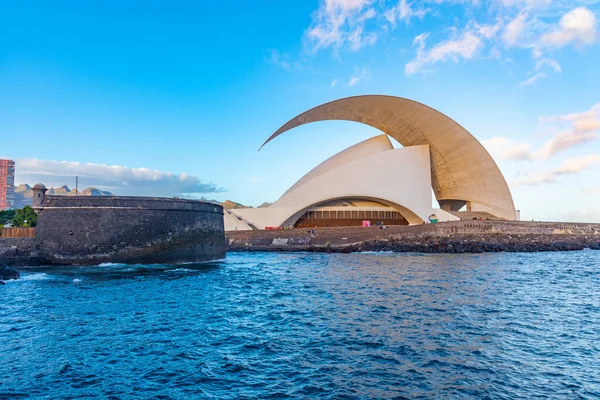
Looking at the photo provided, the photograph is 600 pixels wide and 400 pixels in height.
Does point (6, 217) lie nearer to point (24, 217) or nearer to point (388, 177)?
point (24, 217)

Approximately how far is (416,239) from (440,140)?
12379mm

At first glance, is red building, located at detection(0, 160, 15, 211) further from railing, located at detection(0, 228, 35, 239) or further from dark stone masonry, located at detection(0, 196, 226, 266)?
dark stone masonry, located at detection(0, 196, 226, 266)

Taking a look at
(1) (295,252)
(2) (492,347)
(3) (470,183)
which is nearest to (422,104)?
(3) (470,183)

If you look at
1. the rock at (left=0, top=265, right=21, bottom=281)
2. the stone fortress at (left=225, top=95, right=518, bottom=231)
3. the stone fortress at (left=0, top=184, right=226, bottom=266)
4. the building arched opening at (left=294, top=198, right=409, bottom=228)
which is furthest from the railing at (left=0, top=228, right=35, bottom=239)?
the building arched opening at (left=294, top=198, right=409, bottom=228)

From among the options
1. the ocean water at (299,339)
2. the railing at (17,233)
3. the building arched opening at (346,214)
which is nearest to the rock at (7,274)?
the ocean water at (299,339)

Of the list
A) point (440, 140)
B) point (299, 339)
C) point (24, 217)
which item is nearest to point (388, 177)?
point (440, 140)

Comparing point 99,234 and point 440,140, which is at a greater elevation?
point 440,140

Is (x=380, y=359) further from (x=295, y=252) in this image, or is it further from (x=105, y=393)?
(x=295, y=252)

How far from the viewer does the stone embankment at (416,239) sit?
1142 inches

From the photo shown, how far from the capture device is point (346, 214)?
37.1 meters

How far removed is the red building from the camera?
266 feet

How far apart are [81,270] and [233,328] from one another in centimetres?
1107

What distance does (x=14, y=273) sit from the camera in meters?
15.2

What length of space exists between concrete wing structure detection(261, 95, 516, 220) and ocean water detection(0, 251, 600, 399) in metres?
23.9
